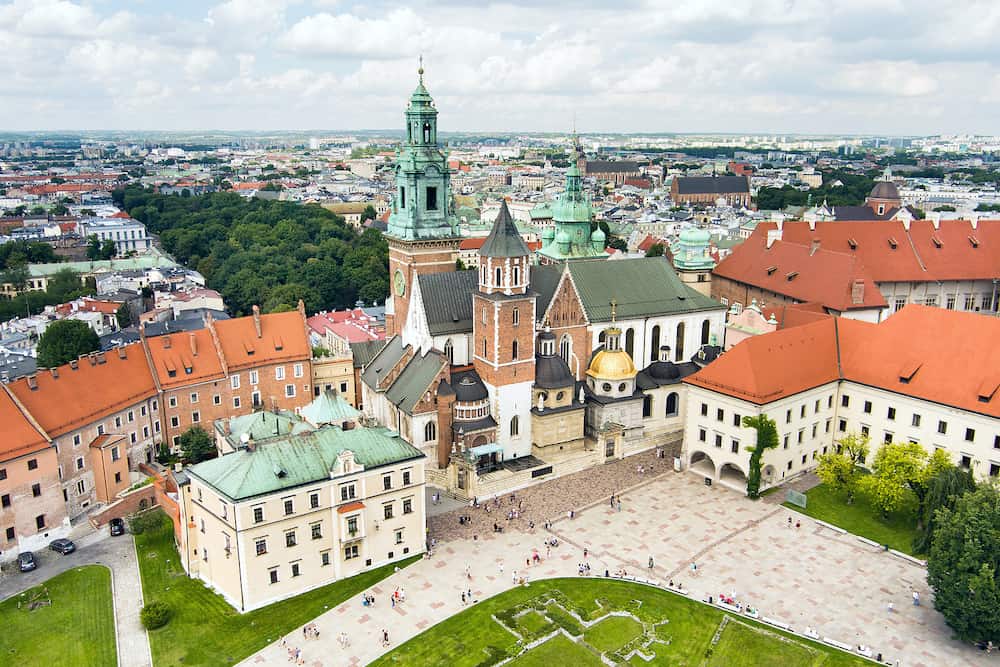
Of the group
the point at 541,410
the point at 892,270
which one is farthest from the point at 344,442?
the point at 892,270

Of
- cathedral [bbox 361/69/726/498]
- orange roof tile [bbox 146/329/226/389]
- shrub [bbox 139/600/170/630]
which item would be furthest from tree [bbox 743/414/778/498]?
orange roof tile [bbox 146/329/226/389]

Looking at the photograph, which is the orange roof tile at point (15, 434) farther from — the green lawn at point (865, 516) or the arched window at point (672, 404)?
the green lawn at point (865, 516)

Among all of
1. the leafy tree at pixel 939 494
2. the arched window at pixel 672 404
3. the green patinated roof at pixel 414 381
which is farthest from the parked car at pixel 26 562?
the leafy tree at pixel 939 494

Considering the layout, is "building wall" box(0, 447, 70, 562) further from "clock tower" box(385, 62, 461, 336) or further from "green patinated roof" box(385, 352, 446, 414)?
"clock tower" box(385, 62, 461, 336)

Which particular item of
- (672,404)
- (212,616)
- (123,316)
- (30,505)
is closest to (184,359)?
(30,505)

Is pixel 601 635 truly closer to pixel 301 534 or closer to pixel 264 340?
pixel 301 534
